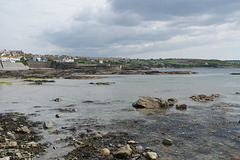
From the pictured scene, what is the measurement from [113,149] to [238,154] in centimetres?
624

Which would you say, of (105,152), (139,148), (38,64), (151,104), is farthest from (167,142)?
(38,64)

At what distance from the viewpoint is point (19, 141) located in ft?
37.4

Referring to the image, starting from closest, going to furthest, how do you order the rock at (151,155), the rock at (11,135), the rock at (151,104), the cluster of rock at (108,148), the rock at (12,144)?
the rock at (151,155)
the cluster of rock at (108,148)
the rock at (12,144)
the rock at (11,135)
the rock at (151,104)

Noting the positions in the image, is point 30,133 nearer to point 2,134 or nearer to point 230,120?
point 2,134

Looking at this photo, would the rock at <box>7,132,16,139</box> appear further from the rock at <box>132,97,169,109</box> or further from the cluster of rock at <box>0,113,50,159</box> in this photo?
the rock at <box>132,97,169,109</box>

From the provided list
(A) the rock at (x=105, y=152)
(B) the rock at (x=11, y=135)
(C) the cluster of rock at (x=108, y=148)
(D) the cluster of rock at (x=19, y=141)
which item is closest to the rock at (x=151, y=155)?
(C) the cluster of rock at (x=108, y=148)

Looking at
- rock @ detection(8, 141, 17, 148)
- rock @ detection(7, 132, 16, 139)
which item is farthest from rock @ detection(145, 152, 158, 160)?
rock @ detection(7, 132, 16, 139)

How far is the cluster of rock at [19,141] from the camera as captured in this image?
9.68 m

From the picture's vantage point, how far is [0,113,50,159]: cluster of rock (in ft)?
31.8

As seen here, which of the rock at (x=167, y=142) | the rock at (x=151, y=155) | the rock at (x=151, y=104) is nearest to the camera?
the rock at (x=151, y=155)

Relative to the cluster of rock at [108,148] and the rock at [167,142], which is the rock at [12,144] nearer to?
the cluster of rock at [108,148]

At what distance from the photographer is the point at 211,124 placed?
15.8m

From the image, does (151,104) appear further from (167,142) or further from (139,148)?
(139,148)

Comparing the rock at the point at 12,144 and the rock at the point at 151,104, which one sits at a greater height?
the rock at the point at 12,144
